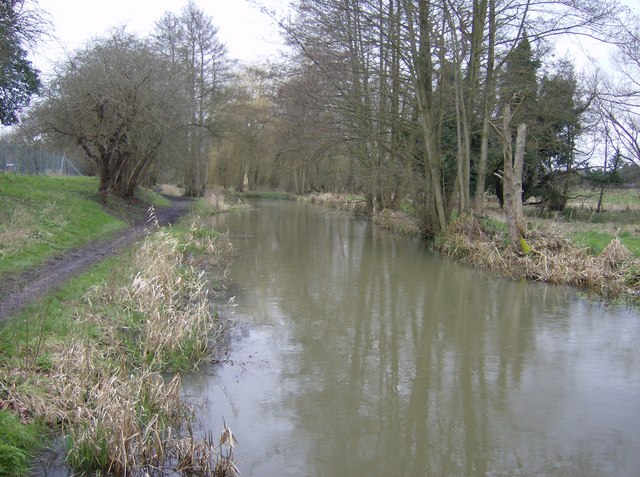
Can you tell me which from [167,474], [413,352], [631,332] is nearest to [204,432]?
[167,474]

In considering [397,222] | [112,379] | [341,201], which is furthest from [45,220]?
[341,201]

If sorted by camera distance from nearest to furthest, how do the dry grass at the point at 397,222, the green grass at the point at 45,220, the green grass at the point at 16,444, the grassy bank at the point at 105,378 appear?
the green grass at the point at 16,444, the grassy bank at the point at 105,378, the green grass at the point at 45,220, the dry grass at the point at 397,222

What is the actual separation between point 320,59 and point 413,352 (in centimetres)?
1318

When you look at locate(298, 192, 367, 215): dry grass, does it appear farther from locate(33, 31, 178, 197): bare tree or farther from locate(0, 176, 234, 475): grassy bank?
locate(0, 176, 234, 475): grassy bank

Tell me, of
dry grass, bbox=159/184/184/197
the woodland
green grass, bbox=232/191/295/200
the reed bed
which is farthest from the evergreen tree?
green grass, bbox=232/191/295/200

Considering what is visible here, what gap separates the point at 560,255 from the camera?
13.2m

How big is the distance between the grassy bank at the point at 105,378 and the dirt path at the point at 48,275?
286mm

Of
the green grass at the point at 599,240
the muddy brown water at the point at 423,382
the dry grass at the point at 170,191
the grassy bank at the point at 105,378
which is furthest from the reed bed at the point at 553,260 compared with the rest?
the dry grass at the point at 170,191

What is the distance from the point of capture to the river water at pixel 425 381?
5176 millimetres

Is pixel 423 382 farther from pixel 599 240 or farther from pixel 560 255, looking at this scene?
pixel 599 240

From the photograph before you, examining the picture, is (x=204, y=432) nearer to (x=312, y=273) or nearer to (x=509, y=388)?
(x=509, y=388)

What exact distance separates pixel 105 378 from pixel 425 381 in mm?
3622

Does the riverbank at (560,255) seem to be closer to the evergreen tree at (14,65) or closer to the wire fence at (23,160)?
the evergreen tree at (14,65)

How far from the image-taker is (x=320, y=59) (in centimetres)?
1884
